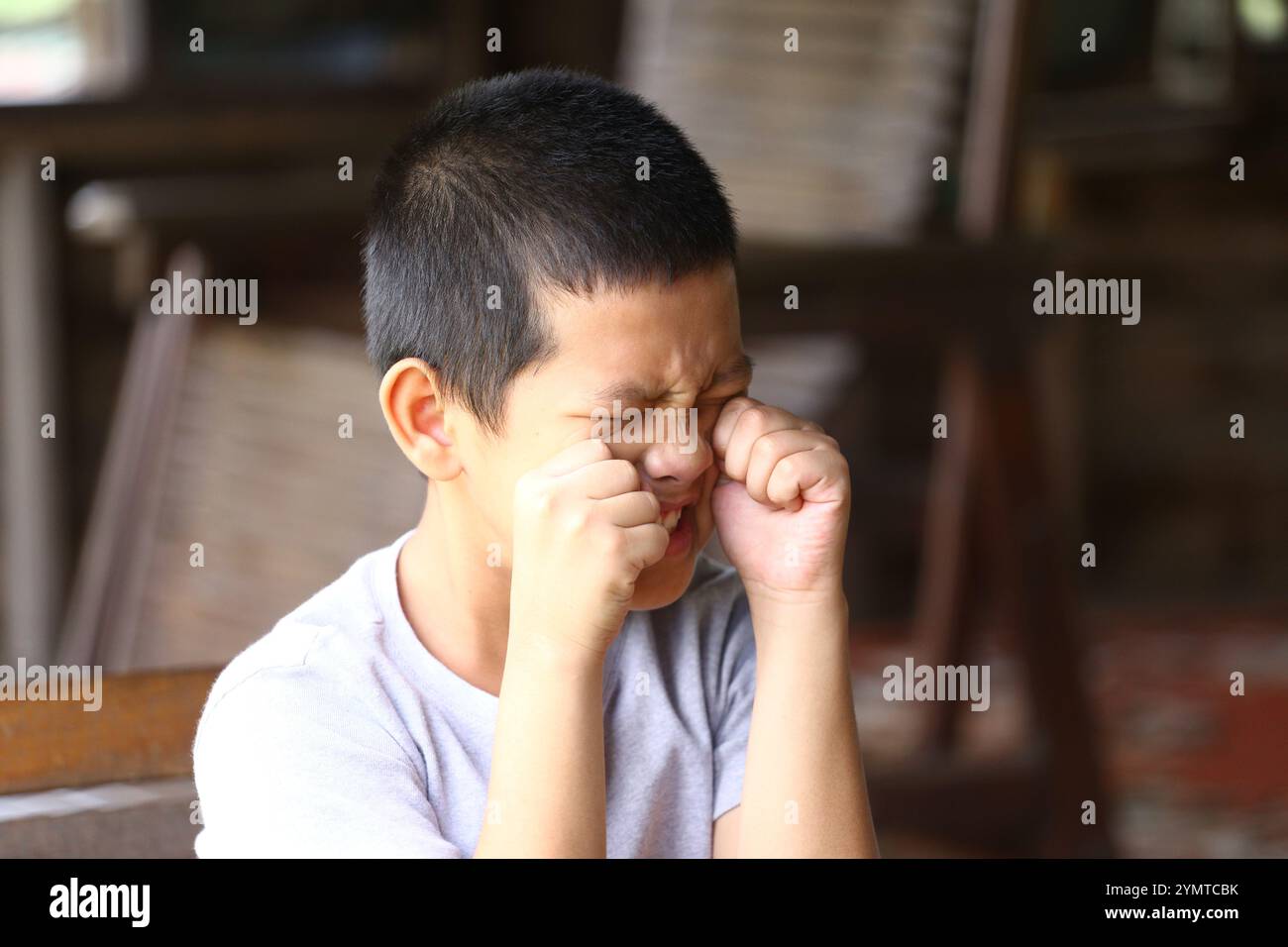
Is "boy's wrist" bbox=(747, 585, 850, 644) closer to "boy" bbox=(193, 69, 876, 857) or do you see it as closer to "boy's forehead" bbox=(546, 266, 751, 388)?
"boy" bbox=(193, 69, 876, 857)

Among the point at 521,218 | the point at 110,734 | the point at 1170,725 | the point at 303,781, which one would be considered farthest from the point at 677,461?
the point at 1170,725

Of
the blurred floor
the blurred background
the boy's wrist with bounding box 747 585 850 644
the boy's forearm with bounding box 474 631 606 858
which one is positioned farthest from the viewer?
the blurred floor

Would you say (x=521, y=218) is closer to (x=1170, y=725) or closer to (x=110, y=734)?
(x=110, y=734)

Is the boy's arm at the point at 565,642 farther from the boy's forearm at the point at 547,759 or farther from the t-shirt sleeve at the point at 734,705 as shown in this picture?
the t-shirt sleeve at the point at 734,705

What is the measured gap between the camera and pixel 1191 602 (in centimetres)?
427

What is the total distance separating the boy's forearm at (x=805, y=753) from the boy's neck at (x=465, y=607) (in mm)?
167

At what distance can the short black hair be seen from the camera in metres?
0.88

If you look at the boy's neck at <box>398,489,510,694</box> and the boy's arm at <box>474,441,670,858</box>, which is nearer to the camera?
the boy's arm at <box>474,441,670,858</box>

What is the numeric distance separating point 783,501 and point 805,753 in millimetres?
149

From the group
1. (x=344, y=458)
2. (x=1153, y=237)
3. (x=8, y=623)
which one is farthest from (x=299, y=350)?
(x=1153, y=237)

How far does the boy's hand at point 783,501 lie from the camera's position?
0.91m

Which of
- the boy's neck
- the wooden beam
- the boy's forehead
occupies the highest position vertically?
the boy's forehead

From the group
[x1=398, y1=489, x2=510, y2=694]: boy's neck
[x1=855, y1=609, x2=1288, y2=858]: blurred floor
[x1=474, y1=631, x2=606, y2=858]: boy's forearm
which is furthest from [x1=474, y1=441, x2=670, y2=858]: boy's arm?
[x1=855, y1=609, x2=1288, y2=858]: blurred floor
